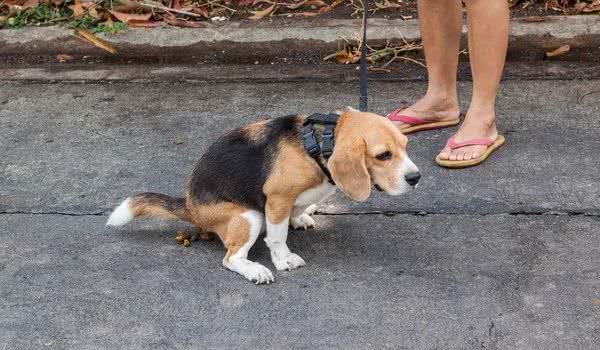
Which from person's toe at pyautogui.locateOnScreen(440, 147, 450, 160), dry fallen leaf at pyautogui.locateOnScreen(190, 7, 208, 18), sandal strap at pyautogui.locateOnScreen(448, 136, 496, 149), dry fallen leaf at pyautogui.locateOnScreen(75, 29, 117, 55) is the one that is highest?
dry fallen leaf at pyautogui.locateOnScreen(190, 7, 208, 18)

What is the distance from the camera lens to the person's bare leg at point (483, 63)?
15.1 ft

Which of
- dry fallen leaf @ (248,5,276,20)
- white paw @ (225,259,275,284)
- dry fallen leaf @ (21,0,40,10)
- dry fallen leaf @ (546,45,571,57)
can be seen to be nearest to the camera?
white paw @ (225,259,275,284)

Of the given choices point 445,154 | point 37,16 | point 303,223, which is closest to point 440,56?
point 445,154

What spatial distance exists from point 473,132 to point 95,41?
2.85 m

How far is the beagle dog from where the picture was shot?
358 cm

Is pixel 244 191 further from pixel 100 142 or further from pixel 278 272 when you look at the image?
pixel 100 142

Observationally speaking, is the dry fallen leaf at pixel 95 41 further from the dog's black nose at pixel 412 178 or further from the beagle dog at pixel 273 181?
the dog's black nose at pixel 412 178

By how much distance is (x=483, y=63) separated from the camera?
4.71m

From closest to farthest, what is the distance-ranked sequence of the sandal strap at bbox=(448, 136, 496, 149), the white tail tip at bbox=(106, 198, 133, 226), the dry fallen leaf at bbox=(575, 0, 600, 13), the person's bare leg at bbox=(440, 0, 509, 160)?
the white tail tip at bbox=(106, 198, 133, 226) < the person's bare leg at bbox=(440, 0, 509, 160) < the sandal strap at bbox=(448, 136, 496, 149) < the dry fallen leaf at bbox=(575, 0, 600, 13)

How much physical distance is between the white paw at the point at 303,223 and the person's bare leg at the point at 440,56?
1167mm

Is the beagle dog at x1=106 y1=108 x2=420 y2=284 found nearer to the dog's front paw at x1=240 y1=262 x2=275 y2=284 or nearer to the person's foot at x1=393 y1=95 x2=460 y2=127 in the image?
the dog's front paw at x1=240 y1=262 x2=275 y2=284

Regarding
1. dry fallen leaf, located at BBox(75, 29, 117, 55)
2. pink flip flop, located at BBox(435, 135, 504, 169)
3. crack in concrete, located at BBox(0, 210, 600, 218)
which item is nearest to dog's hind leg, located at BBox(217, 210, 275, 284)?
crack in concrete, located at BBox(0, 210, 600, 218)

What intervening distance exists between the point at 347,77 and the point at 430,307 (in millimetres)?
2616

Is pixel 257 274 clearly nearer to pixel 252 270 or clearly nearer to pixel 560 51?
pixel 252 270
